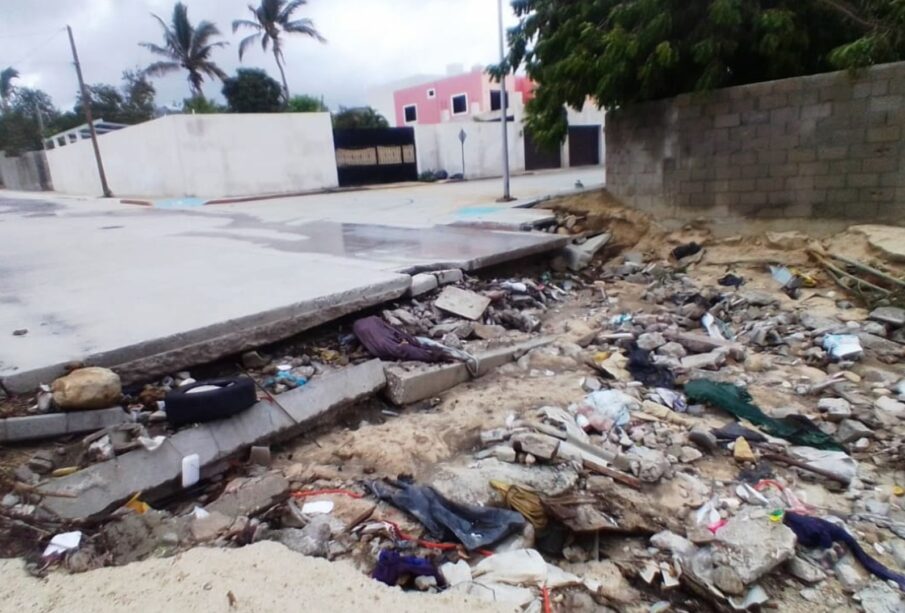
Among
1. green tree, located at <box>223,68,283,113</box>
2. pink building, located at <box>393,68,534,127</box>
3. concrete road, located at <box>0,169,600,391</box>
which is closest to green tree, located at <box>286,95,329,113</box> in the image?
green tree, located at <box>223,68,283,113</box>

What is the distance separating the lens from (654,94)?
26.3ft

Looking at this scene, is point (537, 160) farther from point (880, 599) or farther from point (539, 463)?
point (880, 599)

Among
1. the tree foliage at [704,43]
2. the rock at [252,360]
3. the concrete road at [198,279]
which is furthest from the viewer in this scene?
the tree foliage at [704,43]

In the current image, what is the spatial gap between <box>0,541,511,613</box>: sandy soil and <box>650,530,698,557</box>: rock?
0.93 metres

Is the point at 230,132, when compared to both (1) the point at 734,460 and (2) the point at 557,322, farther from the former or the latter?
(1) the point at 734,460

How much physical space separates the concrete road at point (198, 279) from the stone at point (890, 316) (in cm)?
339

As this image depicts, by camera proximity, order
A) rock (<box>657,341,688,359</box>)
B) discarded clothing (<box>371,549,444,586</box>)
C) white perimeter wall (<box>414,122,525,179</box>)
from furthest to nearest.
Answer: white perimeter wall (<box>414,122,525,179</box>)
rock (<box>657,341,688,359</box>)
discarded clothing (<box>371,549,444,586</box>)

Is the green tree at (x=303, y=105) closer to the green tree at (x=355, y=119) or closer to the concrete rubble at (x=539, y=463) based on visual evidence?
the green tree at (x=355, y=119)

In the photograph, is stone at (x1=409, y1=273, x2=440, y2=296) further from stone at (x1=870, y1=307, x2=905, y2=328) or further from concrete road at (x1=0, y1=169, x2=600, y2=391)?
stone at (x1=870, y1=307, x2=905, y2=328)

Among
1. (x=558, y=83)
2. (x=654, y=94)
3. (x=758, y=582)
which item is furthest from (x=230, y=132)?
(x=758, y=582)

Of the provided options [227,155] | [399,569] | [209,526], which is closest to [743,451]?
[399,569]

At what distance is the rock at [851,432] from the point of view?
332 centimetres

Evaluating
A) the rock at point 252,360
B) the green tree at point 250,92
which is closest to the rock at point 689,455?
the rock at point 252,360

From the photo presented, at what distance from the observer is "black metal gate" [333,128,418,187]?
20.8 metres
